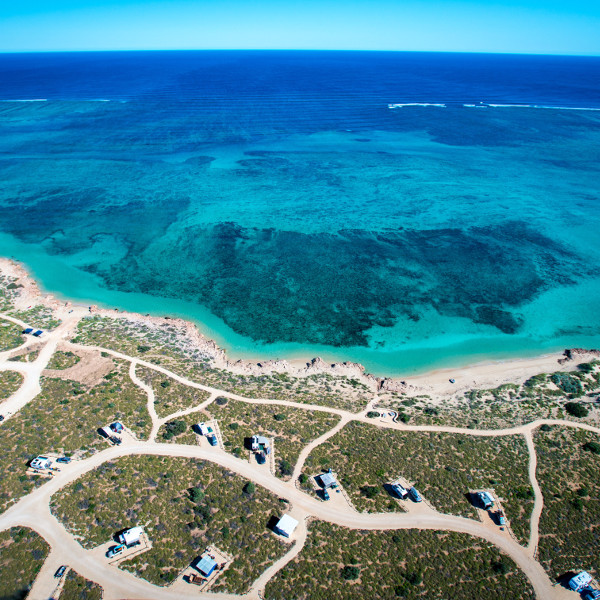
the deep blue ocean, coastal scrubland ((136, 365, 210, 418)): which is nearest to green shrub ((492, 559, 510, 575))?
the deep blue ocean

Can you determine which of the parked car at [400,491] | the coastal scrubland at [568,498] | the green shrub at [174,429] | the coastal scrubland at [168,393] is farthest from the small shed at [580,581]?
the coastal scrubland at [168,393]

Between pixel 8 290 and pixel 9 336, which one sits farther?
pixel 8 290

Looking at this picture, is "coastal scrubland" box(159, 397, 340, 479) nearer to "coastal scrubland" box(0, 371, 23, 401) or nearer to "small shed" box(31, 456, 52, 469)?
"small shed" box(31, 456, 52, 469)

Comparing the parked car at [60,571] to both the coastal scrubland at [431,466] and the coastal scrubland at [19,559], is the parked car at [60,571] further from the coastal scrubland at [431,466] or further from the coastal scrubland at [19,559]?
the coastal scrubland at [431,466]

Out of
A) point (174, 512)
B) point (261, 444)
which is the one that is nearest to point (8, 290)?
point (174, 512)

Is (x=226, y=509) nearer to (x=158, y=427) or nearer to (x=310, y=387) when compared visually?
(x=158, y=427)

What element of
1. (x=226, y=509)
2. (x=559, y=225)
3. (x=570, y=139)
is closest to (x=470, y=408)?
(x=226, y=509)

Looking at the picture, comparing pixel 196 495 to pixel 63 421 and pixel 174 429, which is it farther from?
pixel 63 421
